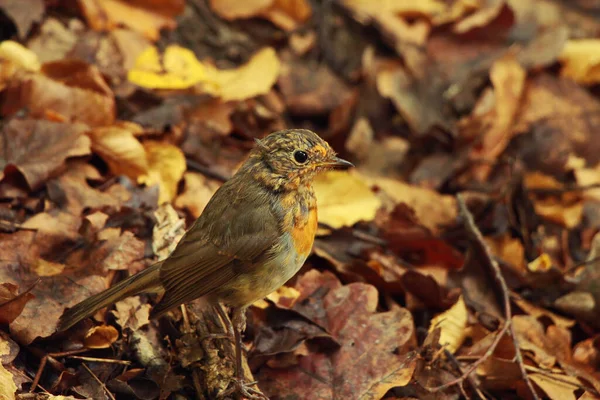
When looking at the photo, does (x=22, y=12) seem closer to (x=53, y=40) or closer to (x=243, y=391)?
(x=53, y=40)

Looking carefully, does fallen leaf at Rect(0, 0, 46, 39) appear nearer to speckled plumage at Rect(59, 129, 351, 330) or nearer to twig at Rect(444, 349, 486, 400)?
speckled plumage at Rect(59, 129, 351, 330)

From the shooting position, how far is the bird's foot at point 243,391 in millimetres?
3223

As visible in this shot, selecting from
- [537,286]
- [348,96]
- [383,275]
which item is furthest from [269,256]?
[348,96]

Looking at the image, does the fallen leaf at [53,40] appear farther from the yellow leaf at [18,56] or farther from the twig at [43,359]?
the twig at [43,359]

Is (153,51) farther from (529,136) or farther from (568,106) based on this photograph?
(568,106)

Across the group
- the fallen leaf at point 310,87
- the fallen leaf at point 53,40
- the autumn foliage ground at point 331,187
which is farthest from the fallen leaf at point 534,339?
the fallen leaf at point 53,40

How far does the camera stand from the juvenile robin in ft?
10.7

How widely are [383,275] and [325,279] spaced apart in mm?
336

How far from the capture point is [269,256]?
134 inches

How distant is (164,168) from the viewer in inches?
168

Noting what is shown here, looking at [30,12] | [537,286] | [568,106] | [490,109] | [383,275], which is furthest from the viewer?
[568,106]

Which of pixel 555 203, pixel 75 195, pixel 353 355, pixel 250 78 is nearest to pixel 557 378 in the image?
pixel 353 355

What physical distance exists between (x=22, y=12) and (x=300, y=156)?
89.5 inches

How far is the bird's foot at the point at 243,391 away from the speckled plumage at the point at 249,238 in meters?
0.35
